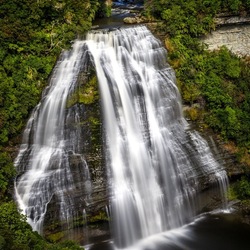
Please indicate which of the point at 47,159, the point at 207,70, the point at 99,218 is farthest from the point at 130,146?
the point at 207,70

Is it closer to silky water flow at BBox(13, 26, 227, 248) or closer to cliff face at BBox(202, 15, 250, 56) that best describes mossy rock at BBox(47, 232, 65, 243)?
silky water flow at BBox(13, 26, 227, 248)

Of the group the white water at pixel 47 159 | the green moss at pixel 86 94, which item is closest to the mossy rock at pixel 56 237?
the white water at pixel 47 159

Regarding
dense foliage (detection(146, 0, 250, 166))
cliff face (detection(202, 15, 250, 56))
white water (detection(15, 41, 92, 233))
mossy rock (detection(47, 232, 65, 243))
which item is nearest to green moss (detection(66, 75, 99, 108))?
white water (detection(15, 41, 92, 233))

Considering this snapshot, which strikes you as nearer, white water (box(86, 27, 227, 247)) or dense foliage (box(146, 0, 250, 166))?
white water (box(86, 27, 227, 247))

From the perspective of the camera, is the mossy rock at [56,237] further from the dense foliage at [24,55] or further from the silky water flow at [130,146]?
the dense foliage at [24,55]

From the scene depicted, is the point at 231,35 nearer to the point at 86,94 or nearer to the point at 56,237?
the point at 86,94

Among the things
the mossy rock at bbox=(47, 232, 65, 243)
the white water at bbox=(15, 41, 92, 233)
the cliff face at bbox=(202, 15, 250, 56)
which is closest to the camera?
the mossy rock at bbox=(47, 232, 65, 243)
